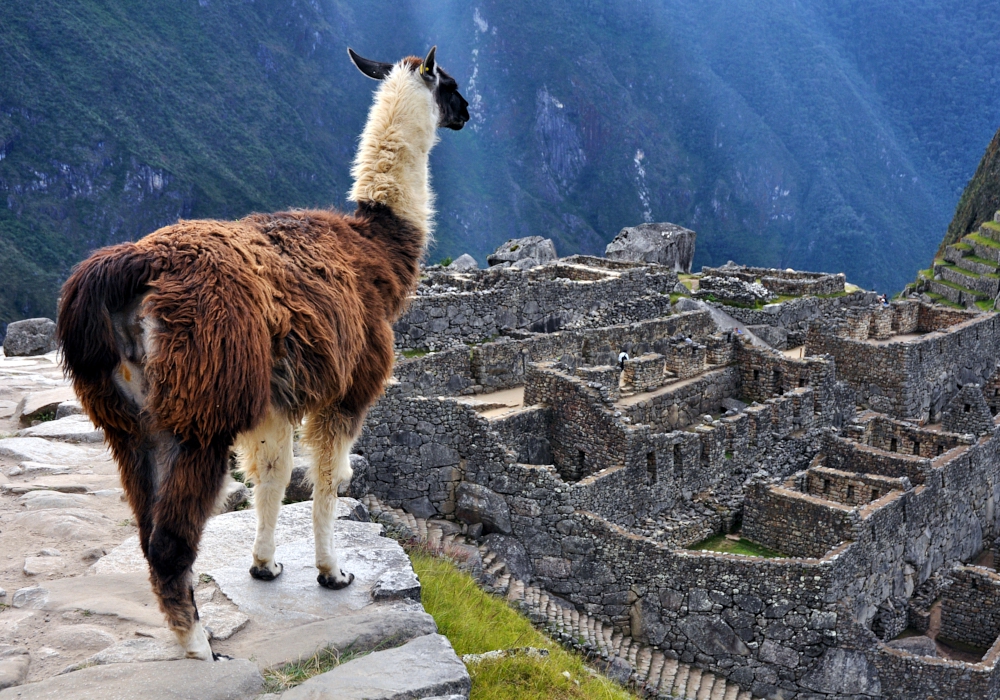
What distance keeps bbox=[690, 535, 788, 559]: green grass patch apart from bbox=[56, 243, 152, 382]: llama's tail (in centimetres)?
1048

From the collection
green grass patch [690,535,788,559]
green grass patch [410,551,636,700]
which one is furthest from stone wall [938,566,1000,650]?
green grass patch [410,551,636,700]

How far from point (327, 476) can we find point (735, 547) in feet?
30.5

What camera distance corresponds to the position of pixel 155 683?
378cm

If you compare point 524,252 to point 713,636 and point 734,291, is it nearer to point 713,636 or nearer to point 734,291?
point 734,291

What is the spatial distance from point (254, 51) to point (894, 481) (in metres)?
41.4

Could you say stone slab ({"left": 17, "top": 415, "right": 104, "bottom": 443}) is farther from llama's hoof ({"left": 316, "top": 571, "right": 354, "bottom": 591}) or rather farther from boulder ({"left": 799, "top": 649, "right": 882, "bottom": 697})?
boulder ({"left": 799, "top": 649, "right": 882, "bottom": 697})

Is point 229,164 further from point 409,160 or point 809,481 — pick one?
point 409,160

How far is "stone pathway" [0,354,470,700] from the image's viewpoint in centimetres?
390

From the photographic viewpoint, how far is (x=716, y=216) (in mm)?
59906

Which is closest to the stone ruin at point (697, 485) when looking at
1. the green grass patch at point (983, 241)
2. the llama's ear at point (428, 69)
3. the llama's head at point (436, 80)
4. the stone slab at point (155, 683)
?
the llama's head at point (436, 80)

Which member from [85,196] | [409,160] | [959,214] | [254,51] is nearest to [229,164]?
[85,196]

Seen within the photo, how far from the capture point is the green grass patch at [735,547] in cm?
1278

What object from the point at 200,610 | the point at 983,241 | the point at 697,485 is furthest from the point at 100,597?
the point at 983,241

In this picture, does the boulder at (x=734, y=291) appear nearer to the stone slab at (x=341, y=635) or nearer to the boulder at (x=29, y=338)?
the boulder at (x=29, y=338)
